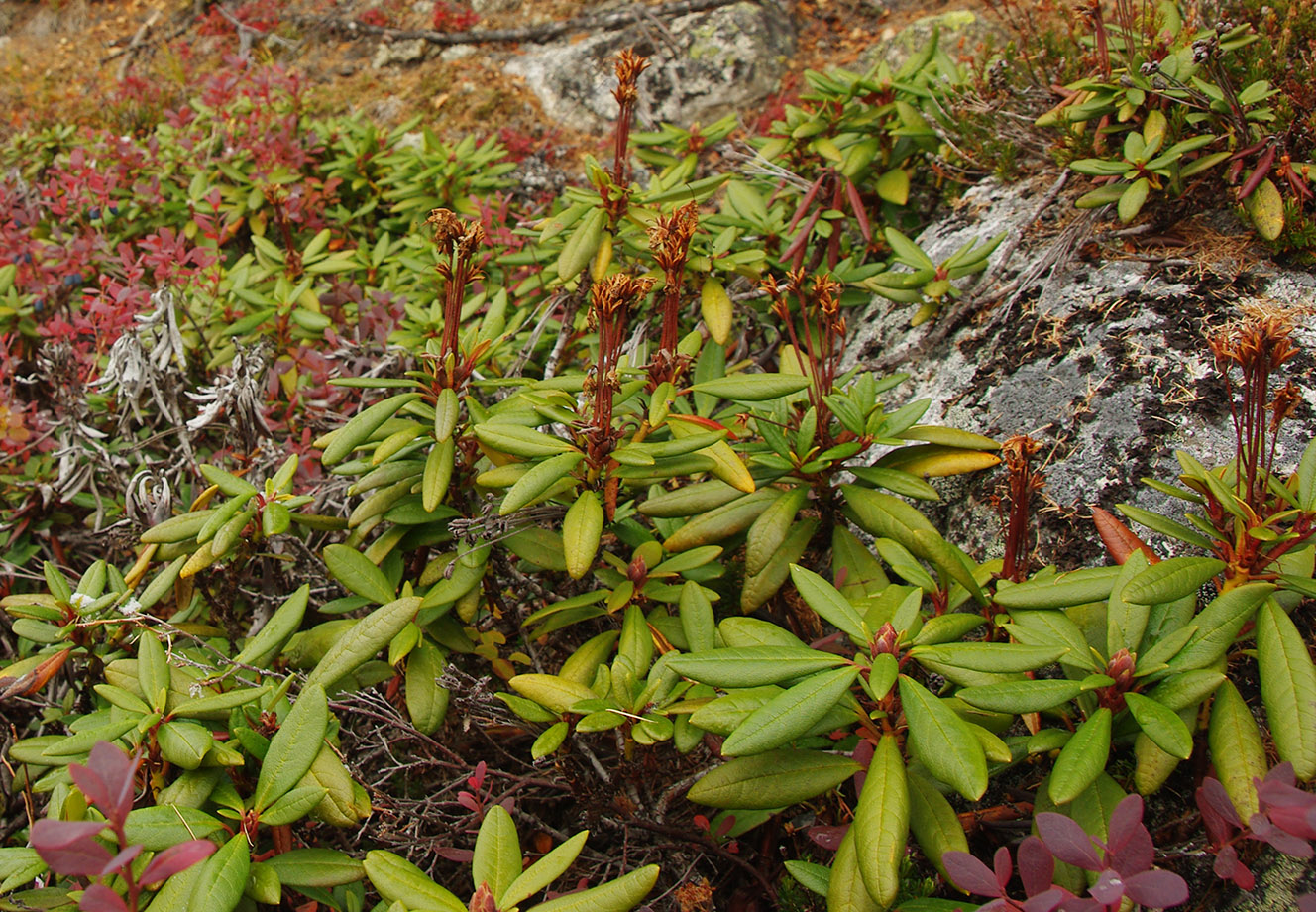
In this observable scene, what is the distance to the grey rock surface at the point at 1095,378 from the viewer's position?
1952 mm

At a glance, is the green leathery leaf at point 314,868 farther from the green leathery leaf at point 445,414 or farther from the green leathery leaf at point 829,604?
the green leathery leaf at point 829,604

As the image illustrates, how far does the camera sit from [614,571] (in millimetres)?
1887

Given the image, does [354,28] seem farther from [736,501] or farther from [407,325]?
[736,501]

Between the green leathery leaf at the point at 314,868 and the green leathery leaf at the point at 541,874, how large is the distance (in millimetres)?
313

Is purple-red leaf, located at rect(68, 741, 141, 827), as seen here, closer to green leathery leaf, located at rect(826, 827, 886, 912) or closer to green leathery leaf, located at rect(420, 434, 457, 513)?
green leathery leaf, located at rect(420, 434, 457, 513)

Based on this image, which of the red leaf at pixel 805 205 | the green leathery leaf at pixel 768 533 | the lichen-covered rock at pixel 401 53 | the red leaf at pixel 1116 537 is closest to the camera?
the red leaf at pixel 1116 537

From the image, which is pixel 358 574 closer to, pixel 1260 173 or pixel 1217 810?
pixel 1217 810

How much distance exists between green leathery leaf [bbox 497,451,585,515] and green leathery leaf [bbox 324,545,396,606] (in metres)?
0.40

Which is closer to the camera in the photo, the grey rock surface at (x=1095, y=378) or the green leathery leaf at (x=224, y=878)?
the green leathery leaf at (x=224, y=878)

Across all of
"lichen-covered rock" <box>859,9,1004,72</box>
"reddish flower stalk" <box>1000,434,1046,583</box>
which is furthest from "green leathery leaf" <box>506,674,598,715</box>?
"lichen-covered rock" <box>859,9,1004,72</box>

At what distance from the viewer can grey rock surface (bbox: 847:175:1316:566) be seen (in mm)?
1952

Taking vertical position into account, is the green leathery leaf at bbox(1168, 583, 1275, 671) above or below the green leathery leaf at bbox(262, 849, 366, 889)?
above

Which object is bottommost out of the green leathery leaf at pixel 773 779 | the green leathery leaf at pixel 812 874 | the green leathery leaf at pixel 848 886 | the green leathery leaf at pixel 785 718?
the green leathery leaf at pixel 812 874

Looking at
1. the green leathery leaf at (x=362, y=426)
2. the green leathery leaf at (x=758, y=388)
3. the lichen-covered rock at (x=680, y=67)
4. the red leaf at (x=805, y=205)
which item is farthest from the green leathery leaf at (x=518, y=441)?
the lichen-covered rock at (x=680, y=67)
